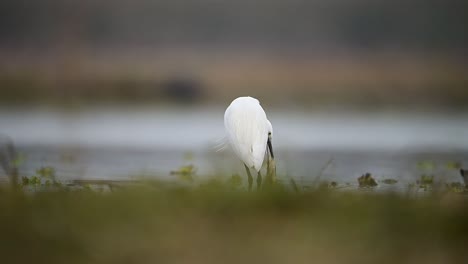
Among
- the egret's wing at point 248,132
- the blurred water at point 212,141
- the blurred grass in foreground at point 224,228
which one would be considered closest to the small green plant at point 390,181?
the blurred water at point 212,141

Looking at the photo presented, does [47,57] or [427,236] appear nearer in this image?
[427,236]

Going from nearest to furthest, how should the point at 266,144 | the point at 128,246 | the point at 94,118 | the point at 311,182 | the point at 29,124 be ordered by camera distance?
the point at 128,246 < the point at 311,182 < the point at 266,144 < the point at 29,124 < the point at 94,118

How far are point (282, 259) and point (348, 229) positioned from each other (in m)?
0.48

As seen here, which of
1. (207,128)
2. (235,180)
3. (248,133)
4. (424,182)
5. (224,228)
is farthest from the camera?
(207,128)

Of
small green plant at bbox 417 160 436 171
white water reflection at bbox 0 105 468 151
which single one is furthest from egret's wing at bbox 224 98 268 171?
white water reflection at bbox 0 105 468 151

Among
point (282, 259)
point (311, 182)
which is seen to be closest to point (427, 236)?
point (282, 259)

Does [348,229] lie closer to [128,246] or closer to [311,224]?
[311,224]

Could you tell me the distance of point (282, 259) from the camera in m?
4.50

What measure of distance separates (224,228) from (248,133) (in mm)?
2802

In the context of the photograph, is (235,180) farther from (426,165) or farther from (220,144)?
(426,165)

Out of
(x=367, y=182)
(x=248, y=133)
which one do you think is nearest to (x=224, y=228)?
(x=248, y=133)

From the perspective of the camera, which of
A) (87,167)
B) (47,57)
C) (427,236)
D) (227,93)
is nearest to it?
(427,236)

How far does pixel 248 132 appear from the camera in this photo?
297 inches

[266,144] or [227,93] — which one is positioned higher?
[227,93]
